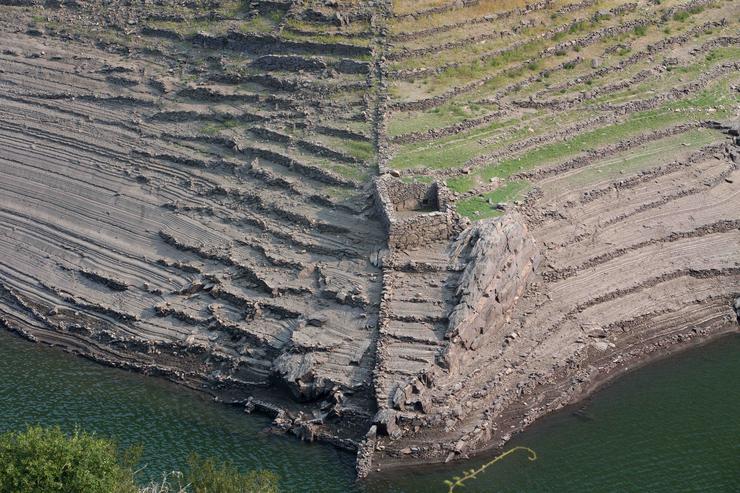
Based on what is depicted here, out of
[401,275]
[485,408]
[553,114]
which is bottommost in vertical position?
[485,408]

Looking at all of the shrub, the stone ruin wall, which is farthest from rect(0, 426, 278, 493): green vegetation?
the stone ruin wall

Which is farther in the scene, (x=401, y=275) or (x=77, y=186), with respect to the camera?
(x=77, y=186)

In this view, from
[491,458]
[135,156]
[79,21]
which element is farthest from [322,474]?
[79,21]

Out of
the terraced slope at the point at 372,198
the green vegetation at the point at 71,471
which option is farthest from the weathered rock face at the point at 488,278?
the green vegetation at the point at 71,471

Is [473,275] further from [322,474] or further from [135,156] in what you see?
[135,156]

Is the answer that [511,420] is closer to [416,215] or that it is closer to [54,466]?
[416,215]

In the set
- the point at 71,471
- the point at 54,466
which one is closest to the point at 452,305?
the point at 71,471
